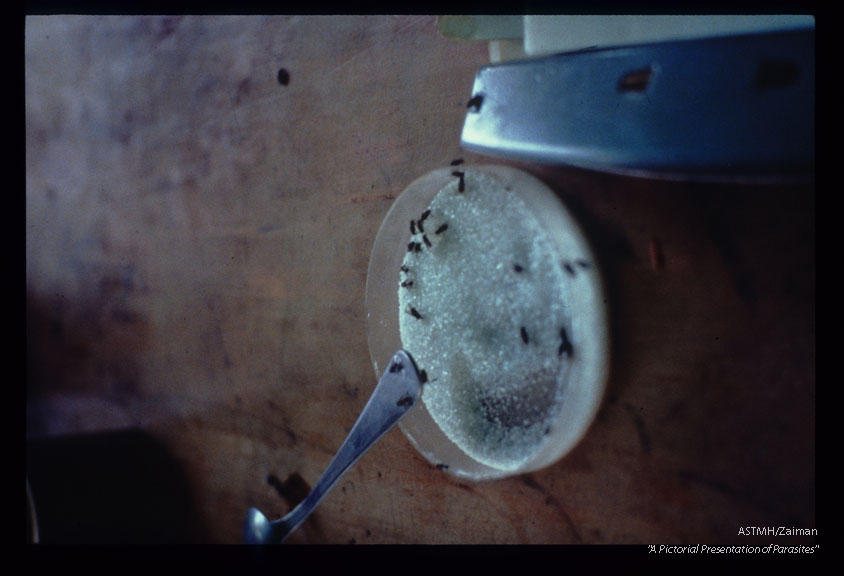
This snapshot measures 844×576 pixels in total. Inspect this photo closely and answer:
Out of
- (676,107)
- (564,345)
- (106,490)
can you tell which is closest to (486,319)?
(564,345)

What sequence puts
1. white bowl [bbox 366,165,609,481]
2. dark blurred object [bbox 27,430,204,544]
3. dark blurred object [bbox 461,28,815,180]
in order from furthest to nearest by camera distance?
1. dark blurred object [bbox 27,430,204,544]
2. white bowl [bbox 366,165,609,481]
3. dark blurred object [bbox 461,28,815,180]

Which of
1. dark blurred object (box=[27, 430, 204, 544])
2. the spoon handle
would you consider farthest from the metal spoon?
dark blurred object (box=[27, 430, 204, 544])

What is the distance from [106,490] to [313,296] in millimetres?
451

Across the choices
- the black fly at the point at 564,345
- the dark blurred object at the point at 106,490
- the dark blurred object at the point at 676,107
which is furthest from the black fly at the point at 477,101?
the dark blurred object at the point at 106,490

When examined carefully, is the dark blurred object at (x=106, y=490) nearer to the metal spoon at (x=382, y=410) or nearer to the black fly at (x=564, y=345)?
the metal spoon at (x=382, y=410)

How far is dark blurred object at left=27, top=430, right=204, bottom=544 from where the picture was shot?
2.30 feet

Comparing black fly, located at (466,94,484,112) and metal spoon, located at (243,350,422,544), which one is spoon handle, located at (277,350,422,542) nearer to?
metal spoon, located at (243,350,422,544)

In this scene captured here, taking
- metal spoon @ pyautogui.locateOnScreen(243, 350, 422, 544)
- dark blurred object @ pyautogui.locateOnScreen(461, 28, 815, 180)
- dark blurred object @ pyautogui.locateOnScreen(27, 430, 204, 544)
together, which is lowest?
dark blurred object @ pyautogui.locateOnScreen(27, 430, 204, 544)

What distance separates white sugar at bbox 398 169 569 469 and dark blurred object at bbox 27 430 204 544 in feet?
1.40

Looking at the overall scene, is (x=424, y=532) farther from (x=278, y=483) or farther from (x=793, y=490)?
(x=793, y=490)

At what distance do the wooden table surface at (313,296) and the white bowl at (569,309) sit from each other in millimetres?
18

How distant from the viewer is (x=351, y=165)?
0.54 meters
